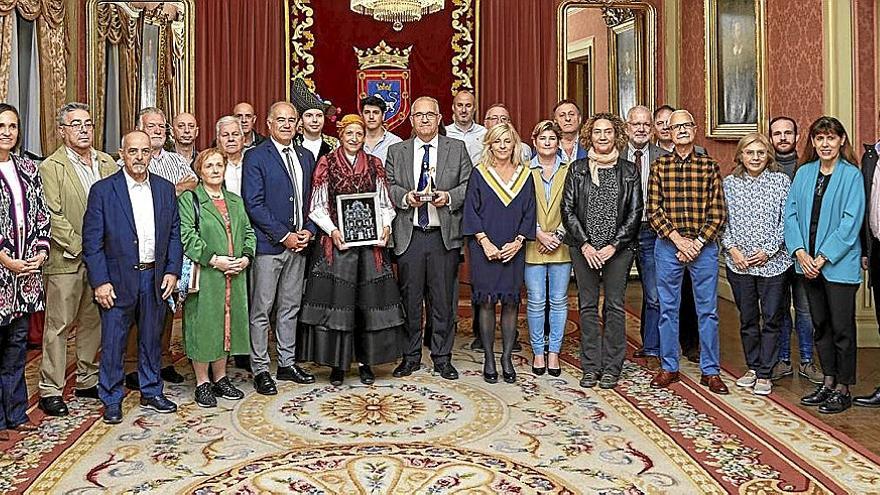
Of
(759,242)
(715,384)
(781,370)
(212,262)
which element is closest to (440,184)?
(212,262)

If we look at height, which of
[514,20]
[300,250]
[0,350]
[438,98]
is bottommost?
[0,350]

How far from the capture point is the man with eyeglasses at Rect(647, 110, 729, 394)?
4.77 meters

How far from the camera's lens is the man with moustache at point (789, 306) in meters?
4.88

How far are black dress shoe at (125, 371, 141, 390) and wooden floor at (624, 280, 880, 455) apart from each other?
325 centimetres

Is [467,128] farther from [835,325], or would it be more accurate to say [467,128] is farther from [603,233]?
[835,325]

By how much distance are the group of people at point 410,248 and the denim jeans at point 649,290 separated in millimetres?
17

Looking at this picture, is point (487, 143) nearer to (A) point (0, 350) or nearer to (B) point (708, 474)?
(B) point (708, 474)

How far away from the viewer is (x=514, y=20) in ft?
27.1

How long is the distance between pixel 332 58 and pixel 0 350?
16.1 feet

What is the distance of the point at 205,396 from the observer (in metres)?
4.67

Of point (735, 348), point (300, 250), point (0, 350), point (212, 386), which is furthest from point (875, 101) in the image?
point (0, 350)

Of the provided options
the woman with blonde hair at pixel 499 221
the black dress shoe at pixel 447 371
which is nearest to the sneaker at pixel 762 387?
Answer: the woman with blonde hair at pixel 499 221

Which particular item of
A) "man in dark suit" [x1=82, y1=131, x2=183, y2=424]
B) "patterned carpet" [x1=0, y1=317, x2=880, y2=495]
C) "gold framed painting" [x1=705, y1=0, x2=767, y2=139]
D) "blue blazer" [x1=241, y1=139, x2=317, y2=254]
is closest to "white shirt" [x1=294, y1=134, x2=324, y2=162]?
"blue blazer" [x1=241, y1=139, x2=317, y2=254]

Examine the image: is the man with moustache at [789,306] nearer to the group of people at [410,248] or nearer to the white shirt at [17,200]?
the group of people at [410,248]
